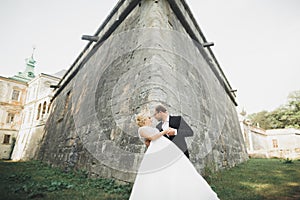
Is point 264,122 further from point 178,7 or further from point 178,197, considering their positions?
point 178,197

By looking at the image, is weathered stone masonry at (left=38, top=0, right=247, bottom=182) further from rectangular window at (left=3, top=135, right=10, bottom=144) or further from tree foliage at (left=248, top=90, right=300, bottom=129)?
tree foliage at (left=248, top=90, right=300, bottom=129)

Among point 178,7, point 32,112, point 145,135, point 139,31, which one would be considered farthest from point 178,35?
point 32,112

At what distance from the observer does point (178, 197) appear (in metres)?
1.75

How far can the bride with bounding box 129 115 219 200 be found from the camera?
178 cm

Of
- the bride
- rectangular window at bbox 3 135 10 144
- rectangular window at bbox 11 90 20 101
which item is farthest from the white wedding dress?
rectangular window at bbox 11 90 20 101

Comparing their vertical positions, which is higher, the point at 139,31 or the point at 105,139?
the point at 139,31

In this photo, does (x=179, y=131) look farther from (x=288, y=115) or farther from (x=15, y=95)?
(x=288, y=115)

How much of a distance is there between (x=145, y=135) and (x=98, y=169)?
215cm

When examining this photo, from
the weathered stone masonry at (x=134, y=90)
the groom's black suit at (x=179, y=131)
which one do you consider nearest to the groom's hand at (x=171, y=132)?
the groom's black suit at (x=179, y=131)

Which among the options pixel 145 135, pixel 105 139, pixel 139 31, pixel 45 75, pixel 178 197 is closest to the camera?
pixel 178 197

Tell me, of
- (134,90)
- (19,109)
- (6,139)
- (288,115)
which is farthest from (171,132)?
(288,115)

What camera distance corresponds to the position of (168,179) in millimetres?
1858

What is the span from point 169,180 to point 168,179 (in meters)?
0.01

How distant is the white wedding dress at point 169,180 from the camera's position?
1.77m
